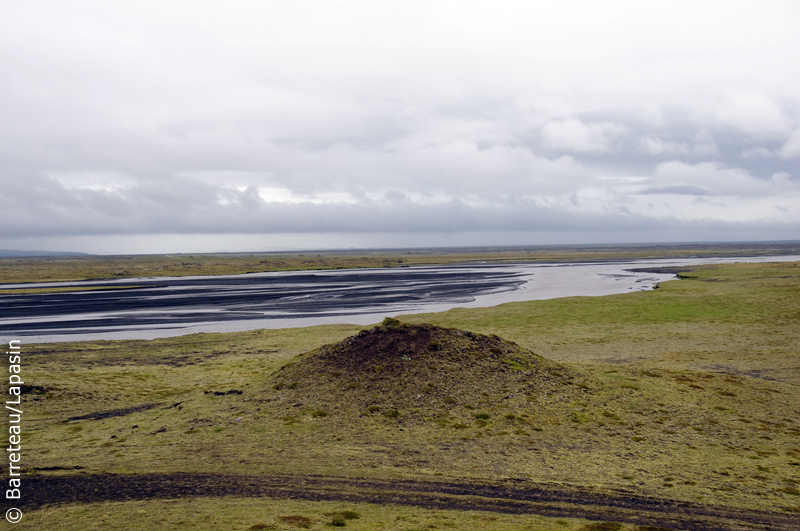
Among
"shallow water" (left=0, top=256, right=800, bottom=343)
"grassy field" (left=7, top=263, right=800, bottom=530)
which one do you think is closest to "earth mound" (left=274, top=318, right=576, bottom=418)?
"grassy field" (left=7, top=263, right=800, bottom=530)

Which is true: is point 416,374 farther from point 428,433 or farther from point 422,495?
point 422,495

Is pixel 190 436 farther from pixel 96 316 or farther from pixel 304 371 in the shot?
pixel 96 316

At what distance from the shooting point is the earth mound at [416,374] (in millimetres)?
19719

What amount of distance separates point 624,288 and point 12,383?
256 ft

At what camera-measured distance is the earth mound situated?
19719 millimetres

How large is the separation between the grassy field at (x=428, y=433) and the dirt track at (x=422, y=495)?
39cm

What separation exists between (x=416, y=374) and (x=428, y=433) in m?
4.00

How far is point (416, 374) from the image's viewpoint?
69.3 feet

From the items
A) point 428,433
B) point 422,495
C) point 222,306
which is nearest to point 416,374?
point 428,433

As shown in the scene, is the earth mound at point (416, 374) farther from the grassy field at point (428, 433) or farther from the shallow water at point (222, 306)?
the shallow water at point (222, 306)

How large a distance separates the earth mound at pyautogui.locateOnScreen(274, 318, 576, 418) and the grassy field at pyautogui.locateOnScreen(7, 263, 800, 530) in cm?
17

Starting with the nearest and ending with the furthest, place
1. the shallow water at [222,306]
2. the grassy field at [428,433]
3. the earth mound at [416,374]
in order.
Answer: the grassy field at [428,433] → the earth mound at [416,374] → the shallow water at [222,306]

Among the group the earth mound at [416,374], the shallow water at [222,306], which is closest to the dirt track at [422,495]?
the earth mound at [416,374]

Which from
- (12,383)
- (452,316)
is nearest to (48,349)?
(12,383)
